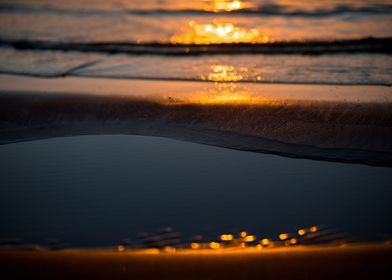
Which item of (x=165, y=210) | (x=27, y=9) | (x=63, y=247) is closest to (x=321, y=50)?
(x=165, y=210)

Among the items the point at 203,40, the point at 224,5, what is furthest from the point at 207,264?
the point at 224,5

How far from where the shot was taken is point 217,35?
8.71 meters

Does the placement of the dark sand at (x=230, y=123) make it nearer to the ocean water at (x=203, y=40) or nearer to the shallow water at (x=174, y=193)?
the shallow water at (x=174, y=193)

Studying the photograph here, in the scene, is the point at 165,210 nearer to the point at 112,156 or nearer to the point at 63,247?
the point at 63,247

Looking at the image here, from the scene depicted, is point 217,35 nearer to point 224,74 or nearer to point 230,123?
point 224,74

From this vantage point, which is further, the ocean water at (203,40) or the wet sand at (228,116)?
the ocean water at (203,40)

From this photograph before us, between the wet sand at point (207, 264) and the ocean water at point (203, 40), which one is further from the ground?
the ocean water at point (203, 40)

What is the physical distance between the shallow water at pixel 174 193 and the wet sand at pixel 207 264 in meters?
0.16

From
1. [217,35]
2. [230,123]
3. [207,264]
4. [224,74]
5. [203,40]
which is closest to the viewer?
[207,264]

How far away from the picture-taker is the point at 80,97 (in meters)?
4.92

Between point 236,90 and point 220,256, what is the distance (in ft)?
10.4

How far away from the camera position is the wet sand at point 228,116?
380cm

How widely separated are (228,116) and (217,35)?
15.3 ft

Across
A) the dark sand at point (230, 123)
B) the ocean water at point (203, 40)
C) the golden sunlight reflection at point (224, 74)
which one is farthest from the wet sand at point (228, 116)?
the ocean water at point (203, 40)
